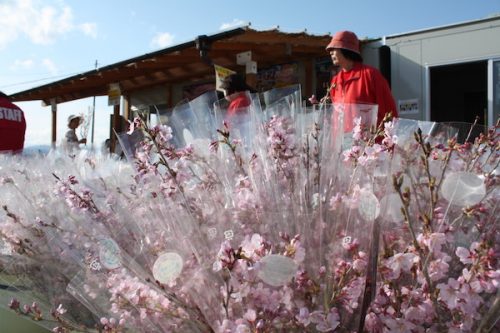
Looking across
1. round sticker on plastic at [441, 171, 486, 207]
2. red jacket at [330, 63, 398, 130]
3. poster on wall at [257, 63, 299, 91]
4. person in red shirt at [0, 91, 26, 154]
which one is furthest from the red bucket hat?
poster on wall at [257, 63, 299, 91]

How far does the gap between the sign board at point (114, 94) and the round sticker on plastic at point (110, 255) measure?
10.9 metres

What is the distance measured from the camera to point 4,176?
204 centimetres

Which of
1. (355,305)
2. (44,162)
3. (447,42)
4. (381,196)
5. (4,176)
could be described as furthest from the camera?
(447,42)

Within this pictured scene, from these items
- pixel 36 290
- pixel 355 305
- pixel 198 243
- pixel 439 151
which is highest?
pixel 439 151

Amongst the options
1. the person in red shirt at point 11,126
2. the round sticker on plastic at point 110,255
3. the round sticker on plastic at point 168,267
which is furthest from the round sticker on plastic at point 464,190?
the person in red shirt at point 11,126

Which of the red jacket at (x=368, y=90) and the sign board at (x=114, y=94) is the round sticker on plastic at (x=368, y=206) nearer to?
the red jacket at (x=368, y=90)

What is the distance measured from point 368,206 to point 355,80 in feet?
8.18

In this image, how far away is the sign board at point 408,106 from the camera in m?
6.95

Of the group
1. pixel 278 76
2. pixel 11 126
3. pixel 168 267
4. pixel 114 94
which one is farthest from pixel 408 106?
pixel 114 94

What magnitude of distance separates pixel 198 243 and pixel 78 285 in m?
0.31

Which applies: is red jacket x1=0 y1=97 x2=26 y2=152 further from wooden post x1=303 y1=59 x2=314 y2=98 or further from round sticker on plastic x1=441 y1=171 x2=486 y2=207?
wooden post x1=303 y1=59 x2=314 y2=98

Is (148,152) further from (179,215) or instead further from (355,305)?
(355,305)


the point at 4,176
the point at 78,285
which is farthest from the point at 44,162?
the point at 78,285

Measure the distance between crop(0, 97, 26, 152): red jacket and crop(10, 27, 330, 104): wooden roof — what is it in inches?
127
